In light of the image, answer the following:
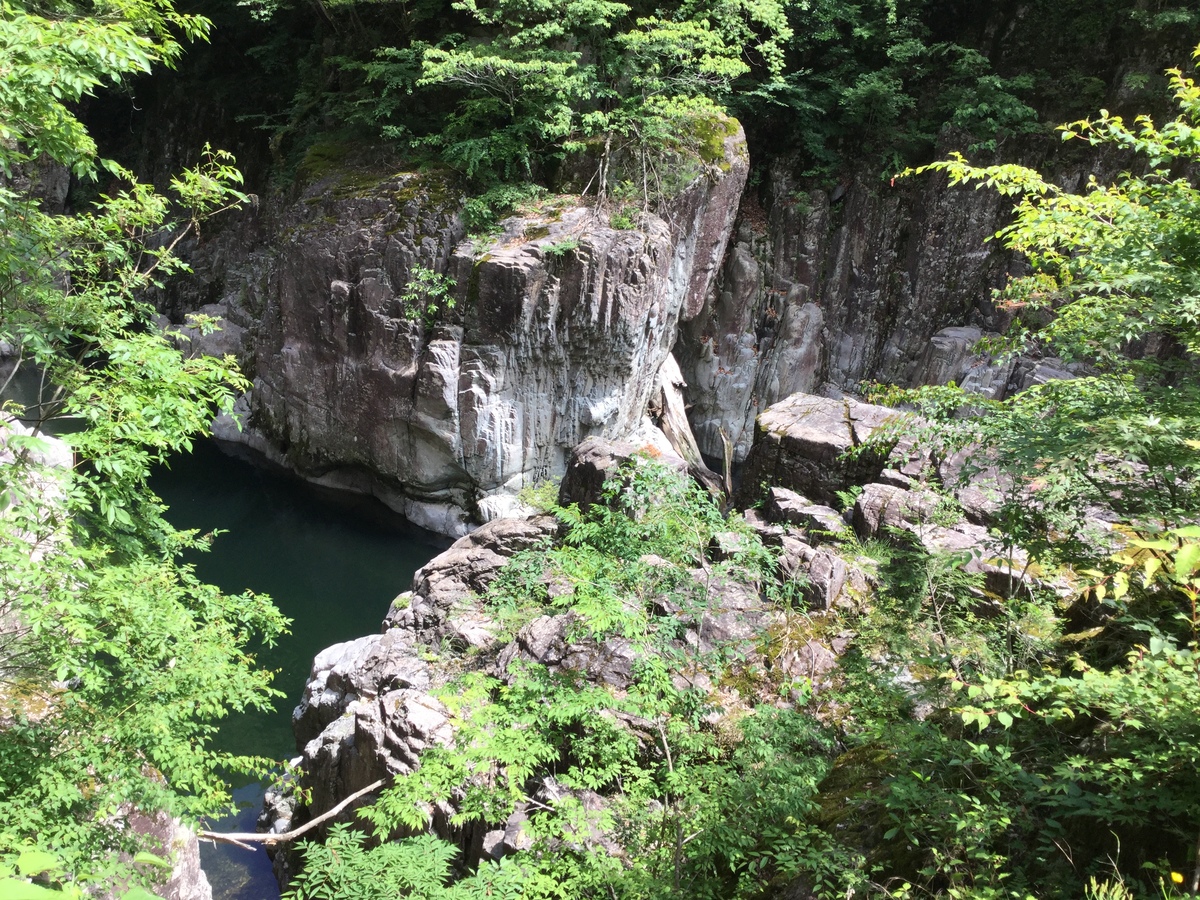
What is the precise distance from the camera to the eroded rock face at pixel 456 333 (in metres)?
12.8

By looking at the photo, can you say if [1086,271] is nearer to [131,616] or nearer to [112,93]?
[131,616]

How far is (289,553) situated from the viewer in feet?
44.6

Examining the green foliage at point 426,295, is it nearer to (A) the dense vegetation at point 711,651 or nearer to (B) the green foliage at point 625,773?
(A) the dense vegetation at point 711,651

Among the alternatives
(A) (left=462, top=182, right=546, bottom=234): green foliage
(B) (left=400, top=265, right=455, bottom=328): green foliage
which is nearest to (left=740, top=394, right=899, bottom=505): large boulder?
(B) (left=400, top=265, right=455, bottom=328): green foliage

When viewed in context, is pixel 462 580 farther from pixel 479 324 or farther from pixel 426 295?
pixel 426 295

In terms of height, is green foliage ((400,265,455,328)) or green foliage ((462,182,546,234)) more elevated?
green foliage ((462,182,546,234))

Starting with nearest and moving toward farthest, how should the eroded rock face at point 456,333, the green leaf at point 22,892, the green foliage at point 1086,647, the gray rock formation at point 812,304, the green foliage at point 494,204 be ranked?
the green leaf at point 22,892, the green foliage at point 1086,647, the eroded rock face at point 456,333, the green foliage at point 494,204, the gray rock formation at point 812,304

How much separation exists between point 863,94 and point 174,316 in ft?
60.0

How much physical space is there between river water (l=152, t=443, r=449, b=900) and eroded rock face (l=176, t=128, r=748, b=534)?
0.80 m

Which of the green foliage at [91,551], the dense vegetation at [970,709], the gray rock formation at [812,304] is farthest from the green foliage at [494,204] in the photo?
the dense vegetation at [970,709]

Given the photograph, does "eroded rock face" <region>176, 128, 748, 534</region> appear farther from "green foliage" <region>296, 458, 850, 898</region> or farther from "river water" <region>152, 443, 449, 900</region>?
"green foliage" <region>296, 458, 850, 898</region>

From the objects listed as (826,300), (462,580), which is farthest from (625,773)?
(826,300)

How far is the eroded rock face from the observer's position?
42.1ft

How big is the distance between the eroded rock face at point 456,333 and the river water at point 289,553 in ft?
2.61
